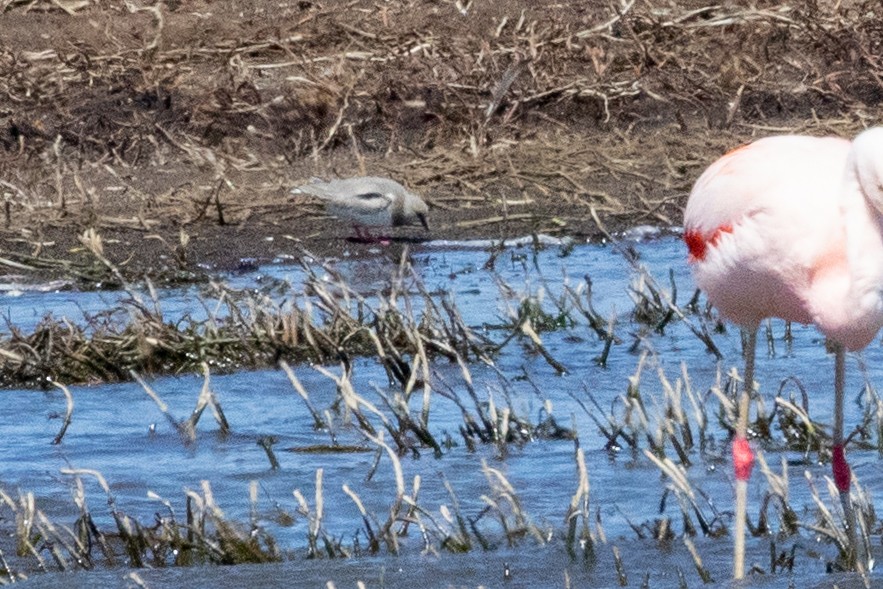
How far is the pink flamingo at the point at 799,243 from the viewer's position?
3.95 m

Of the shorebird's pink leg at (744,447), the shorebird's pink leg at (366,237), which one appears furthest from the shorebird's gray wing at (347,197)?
the shorebird's pink leg at (744,447)

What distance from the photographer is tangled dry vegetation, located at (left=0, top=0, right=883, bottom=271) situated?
9.45 metres

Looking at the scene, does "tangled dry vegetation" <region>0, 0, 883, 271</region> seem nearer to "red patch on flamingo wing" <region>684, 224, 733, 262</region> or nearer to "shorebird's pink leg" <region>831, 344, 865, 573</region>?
"red patch on flamingo wing" <region>684, 224, 733, 262</region>

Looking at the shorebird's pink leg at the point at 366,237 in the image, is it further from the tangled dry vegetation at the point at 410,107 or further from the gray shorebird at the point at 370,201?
the tangled dry vegetation at the point at 410,107

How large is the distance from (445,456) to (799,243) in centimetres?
174

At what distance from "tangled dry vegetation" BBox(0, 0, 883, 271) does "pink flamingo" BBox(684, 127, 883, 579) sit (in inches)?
183

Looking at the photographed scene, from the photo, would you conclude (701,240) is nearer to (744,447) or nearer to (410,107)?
(744,447)

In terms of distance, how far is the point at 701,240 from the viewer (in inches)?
178

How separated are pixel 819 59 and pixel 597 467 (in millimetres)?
6545

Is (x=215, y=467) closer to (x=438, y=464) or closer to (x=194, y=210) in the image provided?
(x=438, y=464)

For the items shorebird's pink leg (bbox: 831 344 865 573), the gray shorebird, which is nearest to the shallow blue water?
shorebird's pink leg (bbox: 831 344 865 573)

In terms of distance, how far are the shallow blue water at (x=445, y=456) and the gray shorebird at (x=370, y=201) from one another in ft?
3.84

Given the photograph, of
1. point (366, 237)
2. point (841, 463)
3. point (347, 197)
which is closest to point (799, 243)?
point (841, 463)

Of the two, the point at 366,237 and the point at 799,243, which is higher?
the point at 799,243
